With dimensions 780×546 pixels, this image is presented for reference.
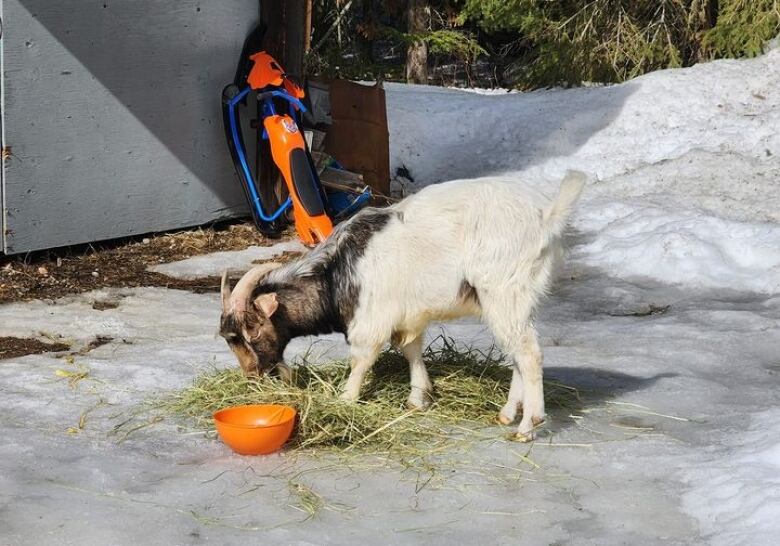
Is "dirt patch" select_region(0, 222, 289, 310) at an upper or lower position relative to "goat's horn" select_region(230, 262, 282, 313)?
lower

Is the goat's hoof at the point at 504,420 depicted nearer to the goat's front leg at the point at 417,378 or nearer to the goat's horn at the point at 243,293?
the goat's front leg at the point at 417,378

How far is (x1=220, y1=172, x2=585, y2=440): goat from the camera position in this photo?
5312mm

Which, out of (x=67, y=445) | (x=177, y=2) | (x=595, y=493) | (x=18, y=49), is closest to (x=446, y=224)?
(x=595, y=493)

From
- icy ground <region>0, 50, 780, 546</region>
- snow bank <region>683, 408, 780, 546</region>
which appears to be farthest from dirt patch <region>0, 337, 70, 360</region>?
snow bank <region>683, 408, 780, 546</region>

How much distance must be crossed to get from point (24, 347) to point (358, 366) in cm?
262

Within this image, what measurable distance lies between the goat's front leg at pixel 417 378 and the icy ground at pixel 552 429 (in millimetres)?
576

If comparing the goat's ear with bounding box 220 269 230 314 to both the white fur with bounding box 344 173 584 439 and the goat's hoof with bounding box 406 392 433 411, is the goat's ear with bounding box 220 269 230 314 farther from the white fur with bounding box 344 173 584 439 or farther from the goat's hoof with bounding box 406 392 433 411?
the goat's hoof with bounding box 406 392 433 411

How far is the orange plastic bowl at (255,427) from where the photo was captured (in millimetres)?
5020

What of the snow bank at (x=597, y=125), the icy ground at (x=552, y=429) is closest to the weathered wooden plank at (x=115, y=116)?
the icy ground at (x=552, y=429)

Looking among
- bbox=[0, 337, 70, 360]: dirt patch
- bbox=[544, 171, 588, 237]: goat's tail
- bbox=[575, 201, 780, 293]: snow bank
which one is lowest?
bbox=[575, 201, 780, 293]: snow bank

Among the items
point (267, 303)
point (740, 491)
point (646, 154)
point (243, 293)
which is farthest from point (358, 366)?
point (646, 154)

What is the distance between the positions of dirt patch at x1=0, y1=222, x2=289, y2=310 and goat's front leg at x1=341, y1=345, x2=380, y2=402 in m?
3.14

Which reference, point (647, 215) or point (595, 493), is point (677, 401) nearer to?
point (595, 493)

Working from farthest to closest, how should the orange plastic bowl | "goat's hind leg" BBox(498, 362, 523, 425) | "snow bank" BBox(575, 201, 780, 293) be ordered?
"snow bank" BBox(575, 201, 780, 293) < "goat's hind leg" BBox(498, 362, 523, 425) < the orange plastic bowl
